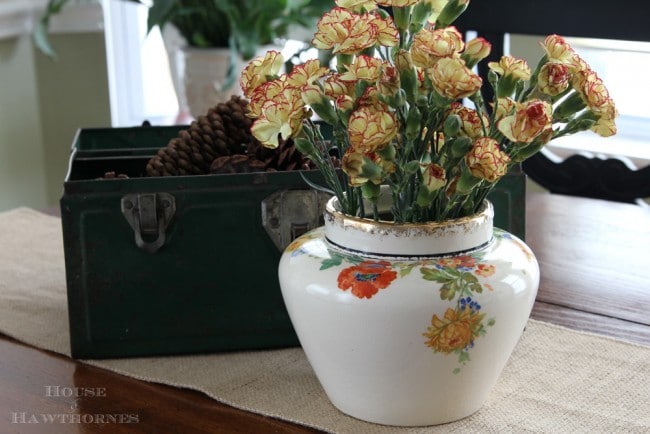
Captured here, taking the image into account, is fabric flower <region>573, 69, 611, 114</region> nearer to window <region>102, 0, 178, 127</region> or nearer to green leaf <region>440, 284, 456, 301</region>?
green leaf <region>440, 284, 456, 301</region>

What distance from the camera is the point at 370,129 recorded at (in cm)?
70

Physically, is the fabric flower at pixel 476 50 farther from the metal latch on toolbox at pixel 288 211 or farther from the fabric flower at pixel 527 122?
the metal latch on toolbox at pixel 288 211

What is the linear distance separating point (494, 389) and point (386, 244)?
0.70 ft

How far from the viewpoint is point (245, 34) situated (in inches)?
93.5

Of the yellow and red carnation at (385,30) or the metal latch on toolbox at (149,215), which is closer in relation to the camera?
the yellow and red carnation at (385,30)

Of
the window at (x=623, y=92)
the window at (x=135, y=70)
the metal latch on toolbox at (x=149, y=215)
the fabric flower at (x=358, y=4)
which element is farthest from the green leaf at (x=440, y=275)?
the window at (x=135, y=70)

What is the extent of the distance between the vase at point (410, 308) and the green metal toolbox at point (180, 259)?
0.55 feet

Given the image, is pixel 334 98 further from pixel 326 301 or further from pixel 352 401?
pixel 352 401

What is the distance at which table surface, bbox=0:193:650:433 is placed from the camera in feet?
2.81

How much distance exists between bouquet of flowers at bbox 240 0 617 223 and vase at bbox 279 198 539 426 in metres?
0.03

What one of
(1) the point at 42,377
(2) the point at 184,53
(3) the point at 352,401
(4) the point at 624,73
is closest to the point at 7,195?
(2) the point at 184,53

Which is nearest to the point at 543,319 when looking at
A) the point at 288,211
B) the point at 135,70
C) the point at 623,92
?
the point at 288,211

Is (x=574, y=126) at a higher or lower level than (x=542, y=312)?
higher

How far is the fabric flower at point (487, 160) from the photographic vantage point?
0.70m
